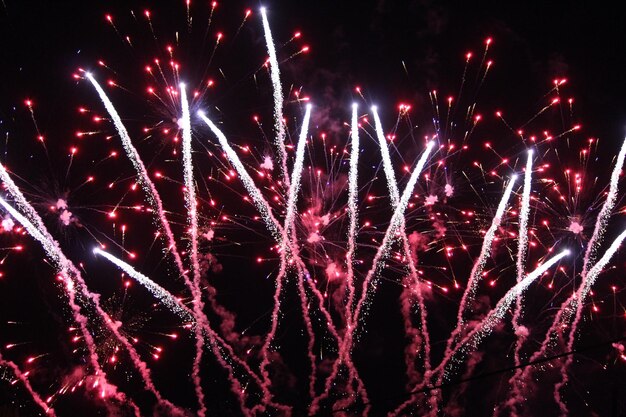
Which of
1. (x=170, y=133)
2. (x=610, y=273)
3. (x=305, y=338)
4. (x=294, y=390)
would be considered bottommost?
(x=294, y=390)

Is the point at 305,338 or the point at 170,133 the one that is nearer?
the point at 170,133

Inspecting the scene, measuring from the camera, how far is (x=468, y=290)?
12703mm

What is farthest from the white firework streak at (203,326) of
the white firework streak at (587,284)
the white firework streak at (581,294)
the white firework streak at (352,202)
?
the white firework streak at (587,284)

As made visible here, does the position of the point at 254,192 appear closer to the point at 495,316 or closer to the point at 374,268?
the point at 374,268

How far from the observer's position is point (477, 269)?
40.4ft

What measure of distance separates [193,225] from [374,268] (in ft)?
14.2

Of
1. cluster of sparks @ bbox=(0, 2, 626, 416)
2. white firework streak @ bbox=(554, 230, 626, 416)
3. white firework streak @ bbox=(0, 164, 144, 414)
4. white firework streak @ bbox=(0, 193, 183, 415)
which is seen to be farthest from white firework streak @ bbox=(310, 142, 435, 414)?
white firework streak @ bbox=(0, 164, 144, 414)

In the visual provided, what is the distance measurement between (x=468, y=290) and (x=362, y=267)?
292 centimetres

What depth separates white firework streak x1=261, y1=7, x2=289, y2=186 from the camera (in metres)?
10.6

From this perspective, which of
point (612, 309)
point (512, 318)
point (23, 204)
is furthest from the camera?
point (612, 309)

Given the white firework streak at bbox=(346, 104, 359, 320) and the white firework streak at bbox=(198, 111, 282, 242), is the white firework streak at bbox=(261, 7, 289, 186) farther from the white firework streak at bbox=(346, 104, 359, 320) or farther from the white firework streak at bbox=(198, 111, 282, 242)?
the white firework streak at bbox=(346, 104, 359, 320)

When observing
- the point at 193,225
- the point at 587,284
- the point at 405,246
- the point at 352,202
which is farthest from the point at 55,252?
the point at 587,284

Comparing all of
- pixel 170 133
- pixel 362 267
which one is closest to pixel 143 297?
pixel 170 133

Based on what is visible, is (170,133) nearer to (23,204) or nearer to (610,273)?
(23,204)
